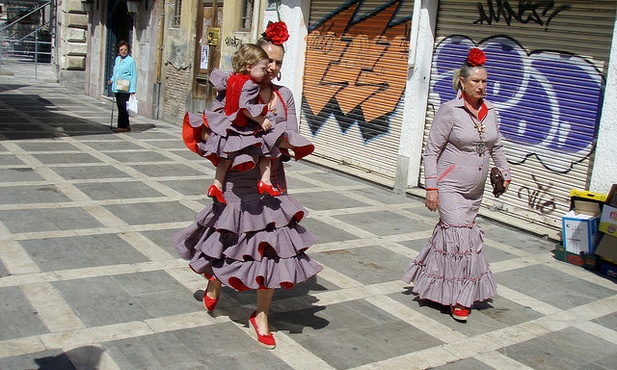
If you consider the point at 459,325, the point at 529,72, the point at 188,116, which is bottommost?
the point at 459,325

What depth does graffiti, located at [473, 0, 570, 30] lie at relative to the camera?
834 centimetres

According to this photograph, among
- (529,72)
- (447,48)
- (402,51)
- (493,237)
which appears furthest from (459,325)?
(402,51)

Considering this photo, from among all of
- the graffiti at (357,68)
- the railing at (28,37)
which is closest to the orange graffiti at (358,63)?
the graffiti at (357,68)

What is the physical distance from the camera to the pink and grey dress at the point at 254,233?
→ 4504 mm

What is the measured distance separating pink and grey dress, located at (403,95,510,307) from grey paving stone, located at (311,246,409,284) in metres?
0.87

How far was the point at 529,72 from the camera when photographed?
8547 mm

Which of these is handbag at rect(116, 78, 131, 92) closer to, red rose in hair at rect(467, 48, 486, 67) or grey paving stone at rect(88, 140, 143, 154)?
grey paving stone at rect(88, 140, 143, 154)

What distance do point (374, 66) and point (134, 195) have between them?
4312mm

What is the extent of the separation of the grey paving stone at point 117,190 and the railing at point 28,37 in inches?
931

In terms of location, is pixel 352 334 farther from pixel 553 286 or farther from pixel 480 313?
pixel 553 286

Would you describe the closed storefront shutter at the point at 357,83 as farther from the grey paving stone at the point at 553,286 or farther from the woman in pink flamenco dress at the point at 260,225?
the woman in pink flamenco dress at the point at 260,225

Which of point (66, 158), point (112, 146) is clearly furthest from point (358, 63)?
point (66, 158)

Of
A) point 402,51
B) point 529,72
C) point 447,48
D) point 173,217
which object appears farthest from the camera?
point 402,51

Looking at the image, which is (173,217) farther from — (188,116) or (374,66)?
(374,66)
